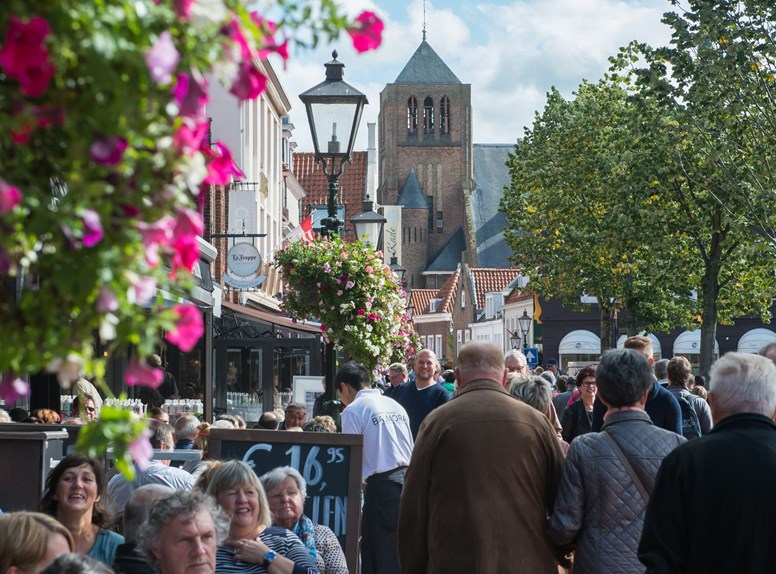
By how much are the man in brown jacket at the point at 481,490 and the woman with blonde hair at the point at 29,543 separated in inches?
74.7

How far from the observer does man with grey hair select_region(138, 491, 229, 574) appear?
4.99 metres

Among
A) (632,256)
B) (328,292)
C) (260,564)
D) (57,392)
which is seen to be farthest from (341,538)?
(632,256)

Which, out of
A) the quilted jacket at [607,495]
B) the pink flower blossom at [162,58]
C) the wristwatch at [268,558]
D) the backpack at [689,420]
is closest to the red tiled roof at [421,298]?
the backpack at [689,420]

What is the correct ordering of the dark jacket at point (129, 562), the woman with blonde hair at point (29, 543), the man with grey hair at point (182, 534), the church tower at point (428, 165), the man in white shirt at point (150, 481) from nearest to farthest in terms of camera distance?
the woman with blonde hair at point (29, 543)
the man with grey hair at point (182, 534)
the dark jacket at point (129, 562)
the man in white shirt at point (150, 481)
the church tower at point (428, 165)

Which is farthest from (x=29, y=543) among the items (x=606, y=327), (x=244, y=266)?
(x=606, y=327)

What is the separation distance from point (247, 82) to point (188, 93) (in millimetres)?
107

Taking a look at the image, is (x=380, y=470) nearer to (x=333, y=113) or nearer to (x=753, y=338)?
(x=333, y=113)

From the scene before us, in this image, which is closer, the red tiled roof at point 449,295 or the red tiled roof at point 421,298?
the red tiled roof at point 449,295

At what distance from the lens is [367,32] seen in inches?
84.0

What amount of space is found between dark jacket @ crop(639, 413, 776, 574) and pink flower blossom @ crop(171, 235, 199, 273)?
3.16 m

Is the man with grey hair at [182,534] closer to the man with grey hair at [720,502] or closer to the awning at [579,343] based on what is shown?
the man with grey hair at [720,502]

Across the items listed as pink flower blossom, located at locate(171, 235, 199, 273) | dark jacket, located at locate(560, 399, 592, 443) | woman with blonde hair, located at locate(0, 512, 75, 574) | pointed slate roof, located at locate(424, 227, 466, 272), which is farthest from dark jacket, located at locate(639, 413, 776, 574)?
pointed slate roof, located at locate(424, 227, 466, 272)

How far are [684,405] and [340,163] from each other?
459cm

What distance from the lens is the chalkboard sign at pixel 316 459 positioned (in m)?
7.84
